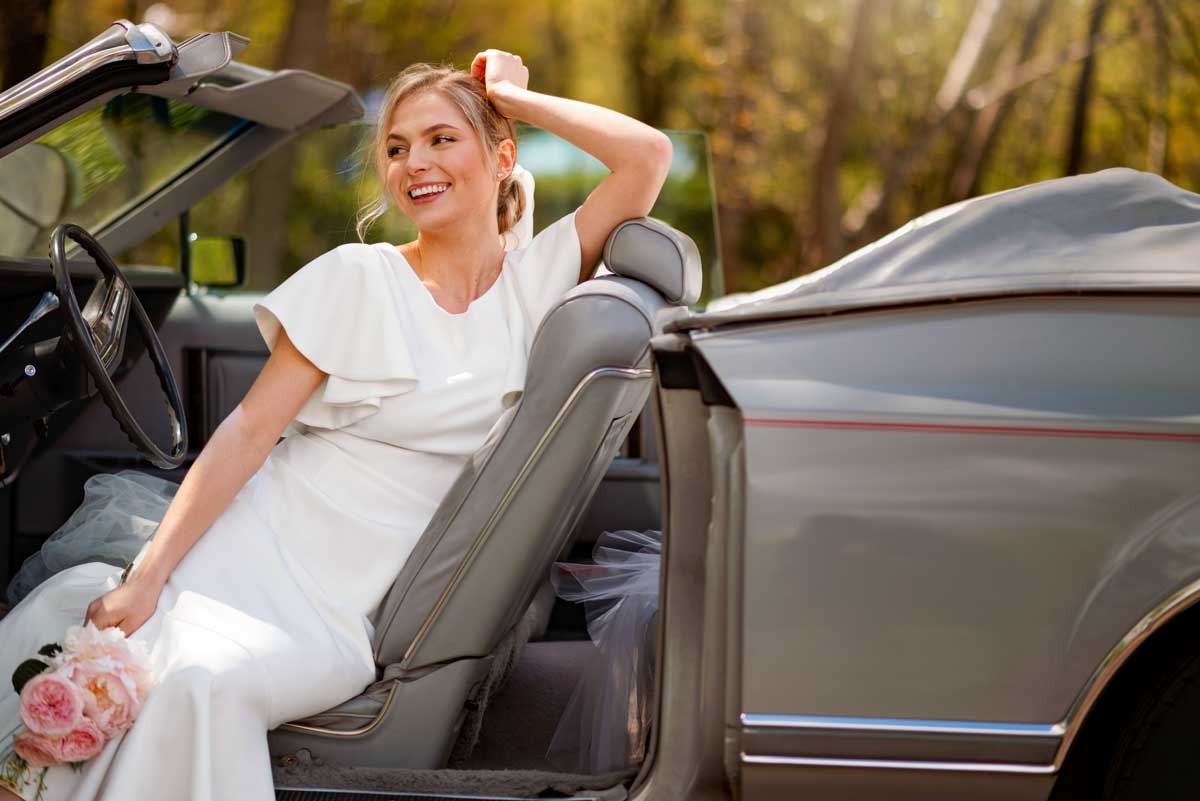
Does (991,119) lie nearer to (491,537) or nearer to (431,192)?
(431,192)

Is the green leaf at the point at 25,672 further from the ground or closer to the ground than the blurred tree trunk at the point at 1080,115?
further from the ground

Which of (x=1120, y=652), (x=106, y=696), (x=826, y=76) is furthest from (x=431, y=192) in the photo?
(x=826, y=76)

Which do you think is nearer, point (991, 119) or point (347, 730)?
point (347, 730)

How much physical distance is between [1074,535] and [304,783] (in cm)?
129

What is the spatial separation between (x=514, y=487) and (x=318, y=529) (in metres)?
0.43

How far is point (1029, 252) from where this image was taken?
77.0 inches

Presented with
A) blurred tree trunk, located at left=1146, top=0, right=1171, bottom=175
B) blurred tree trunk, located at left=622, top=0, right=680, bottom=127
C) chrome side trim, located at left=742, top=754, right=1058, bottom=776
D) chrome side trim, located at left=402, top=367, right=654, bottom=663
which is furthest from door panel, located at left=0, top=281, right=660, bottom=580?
blurred tree trunk, located at left=622, top=0, right=680, bottom=127

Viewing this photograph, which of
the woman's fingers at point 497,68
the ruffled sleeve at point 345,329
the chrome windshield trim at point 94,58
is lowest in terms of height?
the ruffled sleeve at point 345,329

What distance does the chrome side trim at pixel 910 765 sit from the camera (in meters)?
1.80

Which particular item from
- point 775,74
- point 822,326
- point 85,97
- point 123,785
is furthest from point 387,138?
point 775,74

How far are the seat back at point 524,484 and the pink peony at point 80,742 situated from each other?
482 mm

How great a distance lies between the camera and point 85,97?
7.35 ft

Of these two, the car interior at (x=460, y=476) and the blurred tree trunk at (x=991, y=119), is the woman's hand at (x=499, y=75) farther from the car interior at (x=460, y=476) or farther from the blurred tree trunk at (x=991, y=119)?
the blurred tree trunk at (x=991, y=119)

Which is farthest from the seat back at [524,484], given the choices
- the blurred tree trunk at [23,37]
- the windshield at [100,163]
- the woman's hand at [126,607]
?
the blurred tree trunk at [23,37]
